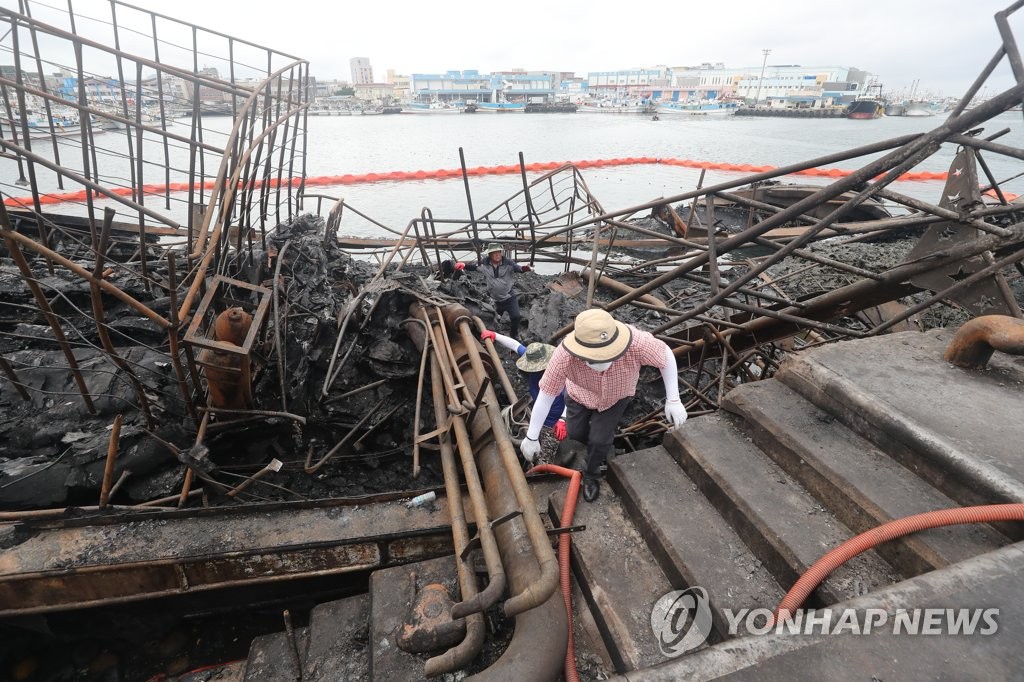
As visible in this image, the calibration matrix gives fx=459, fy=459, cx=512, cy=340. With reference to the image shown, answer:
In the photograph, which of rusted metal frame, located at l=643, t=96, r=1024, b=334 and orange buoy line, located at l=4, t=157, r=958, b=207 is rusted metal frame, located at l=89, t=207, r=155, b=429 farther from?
orange buoy line, located at l=4, t=157, r=958, b=207

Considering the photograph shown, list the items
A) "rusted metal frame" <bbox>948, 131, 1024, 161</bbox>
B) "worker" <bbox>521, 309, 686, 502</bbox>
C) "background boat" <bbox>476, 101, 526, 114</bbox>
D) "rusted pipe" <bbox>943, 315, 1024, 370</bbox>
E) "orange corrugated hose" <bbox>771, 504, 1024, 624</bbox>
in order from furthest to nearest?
1. "background boat" <bbox>476, 101, 526, 114</bbox>
2. "worker" <bbox>521, 309, 686, 502</bbox>
3. "rusted pipe" <bbox>943, 315, 1024, 370</bbox>
4. "rusted metal frame" <bbox>948, 131, 1024, 161</bbox>
5. "orange corrugated hose" <bbox>771, 504, 1024, 624</bbox>

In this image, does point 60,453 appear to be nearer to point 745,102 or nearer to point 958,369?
point 958,369

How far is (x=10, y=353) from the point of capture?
4984 mm

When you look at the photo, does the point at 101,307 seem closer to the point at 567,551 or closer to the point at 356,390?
the point at 356,390

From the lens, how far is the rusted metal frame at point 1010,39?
2911mm

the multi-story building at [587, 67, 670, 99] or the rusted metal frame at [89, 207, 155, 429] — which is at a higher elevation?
the multi-story building at [587, 67, 670, 99]

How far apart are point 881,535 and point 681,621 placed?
1.16 meters

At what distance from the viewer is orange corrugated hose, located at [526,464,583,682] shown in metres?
2.45

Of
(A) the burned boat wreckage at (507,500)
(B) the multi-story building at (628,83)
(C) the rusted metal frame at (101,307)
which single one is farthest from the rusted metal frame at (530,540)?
(B) the multi-story building at (628,83)

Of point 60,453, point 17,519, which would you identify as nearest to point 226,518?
point 17,519

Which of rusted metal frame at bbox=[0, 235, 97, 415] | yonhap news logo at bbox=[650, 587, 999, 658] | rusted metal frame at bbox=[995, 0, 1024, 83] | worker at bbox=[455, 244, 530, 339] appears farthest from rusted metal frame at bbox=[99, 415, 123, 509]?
rusted metal frame at bbox=[995, 0, 1024, 83]

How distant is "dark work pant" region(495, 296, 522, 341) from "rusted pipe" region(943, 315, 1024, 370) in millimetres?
5628

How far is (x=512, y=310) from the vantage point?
8141 millimetres

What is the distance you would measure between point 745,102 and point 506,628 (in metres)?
112
